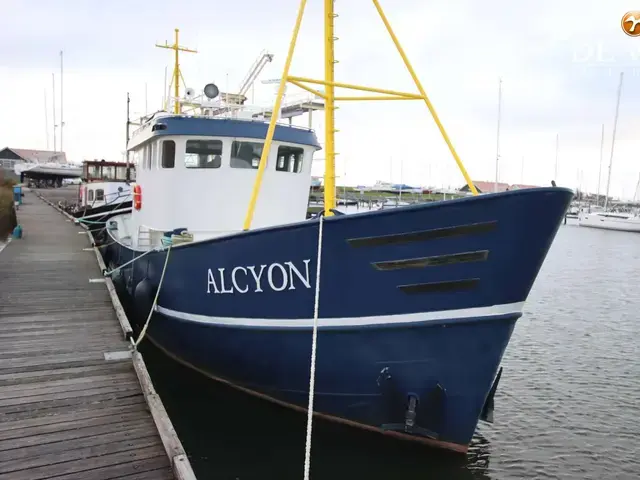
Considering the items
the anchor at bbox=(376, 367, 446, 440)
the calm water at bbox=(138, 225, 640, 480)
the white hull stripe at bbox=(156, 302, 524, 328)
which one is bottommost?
the calm water at bbox=(138, 225, 640, 480)

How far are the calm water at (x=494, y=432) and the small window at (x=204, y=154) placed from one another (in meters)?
3.26

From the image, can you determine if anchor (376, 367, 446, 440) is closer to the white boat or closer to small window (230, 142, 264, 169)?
small window (230, 142, 264, 169)

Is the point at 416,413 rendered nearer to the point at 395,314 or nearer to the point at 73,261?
the point at 395,314

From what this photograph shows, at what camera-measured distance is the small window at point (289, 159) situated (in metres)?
8.61

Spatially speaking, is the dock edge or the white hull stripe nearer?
the dock edge

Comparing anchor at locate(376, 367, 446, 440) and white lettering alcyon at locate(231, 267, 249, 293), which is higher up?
white lettering alcyon at locate(231, 267, 249, 293)

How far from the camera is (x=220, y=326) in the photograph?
6.35 metres

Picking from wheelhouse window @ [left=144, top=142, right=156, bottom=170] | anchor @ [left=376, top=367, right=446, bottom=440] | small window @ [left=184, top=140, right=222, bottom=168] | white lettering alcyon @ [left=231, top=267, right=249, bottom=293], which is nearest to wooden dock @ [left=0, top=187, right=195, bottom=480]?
white lettering alcyon @ [left=231, top=267, right=249, bottom=293]

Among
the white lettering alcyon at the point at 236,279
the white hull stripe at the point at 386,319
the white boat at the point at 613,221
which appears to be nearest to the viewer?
the white hull stripe at the point at 386,319

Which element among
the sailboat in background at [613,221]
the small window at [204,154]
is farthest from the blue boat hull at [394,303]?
the sailboat in background at [613,221]

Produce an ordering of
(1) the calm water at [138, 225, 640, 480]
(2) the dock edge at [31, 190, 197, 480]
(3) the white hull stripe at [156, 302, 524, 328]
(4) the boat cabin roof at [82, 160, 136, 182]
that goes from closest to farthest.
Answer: (2) the dock edge at [31, 190, 197, 480] < (3) the white hull stripe at [156, 302, 524, 328] < (1) the calm water at [138, 225, 640, 480] < (4) the boat cabin roof at [82, 160, 136, 182]

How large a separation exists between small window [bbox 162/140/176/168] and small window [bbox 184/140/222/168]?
1.06 feet

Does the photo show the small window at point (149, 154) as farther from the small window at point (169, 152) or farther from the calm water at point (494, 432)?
the calm water at point (494, 432)

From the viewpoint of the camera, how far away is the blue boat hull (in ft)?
15.2
